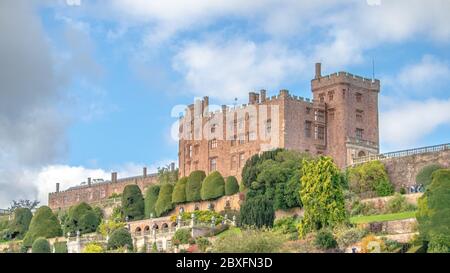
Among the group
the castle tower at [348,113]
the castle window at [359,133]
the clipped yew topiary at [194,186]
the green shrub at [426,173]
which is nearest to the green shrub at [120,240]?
the clipped yew topiary at [194,186]

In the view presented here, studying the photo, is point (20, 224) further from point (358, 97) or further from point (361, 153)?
point (358, 97)

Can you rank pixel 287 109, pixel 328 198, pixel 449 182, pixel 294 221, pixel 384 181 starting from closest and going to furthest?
pixel 449 182 < pixel 328 198 < pixel 294 221 < pixel 384 181 < pixel 287 109

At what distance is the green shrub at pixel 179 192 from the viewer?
5747cm

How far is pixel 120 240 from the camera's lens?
47.6 metres

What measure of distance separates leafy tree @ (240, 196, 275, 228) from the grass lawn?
4.62 metres

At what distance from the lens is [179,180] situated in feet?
194

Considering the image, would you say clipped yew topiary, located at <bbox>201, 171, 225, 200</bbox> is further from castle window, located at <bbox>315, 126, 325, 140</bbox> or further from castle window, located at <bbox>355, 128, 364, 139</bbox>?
castle window, located at <bbox>355, 128, 364, 139</bbox>

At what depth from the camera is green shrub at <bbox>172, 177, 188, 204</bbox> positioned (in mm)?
57469

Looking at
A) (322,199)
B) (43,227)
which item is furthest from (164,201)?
(322,199)

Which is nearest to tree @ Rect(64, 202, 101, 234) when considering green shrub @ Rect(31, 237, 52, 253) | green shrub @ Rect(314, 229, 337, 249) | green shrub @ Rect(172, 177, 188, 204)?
green shrub @ Rect(31, 237, 52, 253)

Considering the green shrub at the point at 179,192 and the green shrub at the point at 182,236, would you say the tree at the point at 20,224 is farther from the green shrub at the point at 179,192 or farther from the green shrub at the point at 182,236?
the green shrub at the point at 182,236
